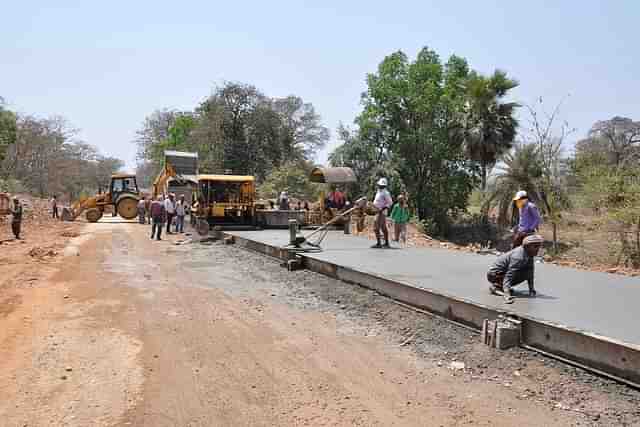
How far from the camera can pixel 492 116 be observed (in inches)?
1272

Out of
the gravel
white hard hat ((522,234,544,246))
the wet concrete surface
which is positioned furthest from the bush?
white hard hat ((522,234,544,246))

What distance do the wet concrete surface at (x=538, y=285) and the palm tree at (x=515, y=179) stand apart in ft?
59.6

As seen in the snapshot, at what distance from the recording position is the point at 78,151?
195 ft

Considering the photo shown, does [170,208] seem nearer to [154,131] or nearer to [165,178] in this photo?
[165,178]

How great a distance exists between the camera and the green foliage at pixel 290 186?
38250 millimetres

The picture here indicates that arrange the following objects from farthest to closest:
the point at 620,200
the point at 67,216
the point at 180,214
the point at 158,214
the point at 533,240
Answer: the point at 67,216
the point at 180,214
the point at 158,214
the point at 620,200
the point at 533,240

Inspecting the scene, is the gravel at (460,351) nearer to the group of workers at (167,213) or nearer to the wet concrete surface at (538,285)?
the wet concrete surface at (538,285)

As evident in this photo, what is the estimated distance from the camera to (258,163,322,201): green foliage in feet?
125

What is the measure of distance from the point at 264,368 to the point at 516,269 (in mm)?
3350

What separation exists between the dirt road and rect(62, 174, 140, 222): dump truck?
22987 mm

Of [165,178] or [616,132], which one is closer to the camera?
[165,178]

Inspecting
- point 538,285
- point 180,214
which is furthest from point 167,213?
point 538,285

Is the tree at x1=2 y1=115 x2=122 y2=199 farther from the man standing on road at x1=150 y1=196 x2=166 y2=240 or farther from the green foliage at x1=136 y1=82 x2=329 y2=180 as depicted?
the man standing on road at x1=150 y1=196 x2=166 y2=240

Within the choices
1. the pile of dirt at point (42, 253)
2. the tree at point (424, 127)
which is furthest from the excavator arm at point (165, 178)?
the pile of dirt at point (42, 253)
